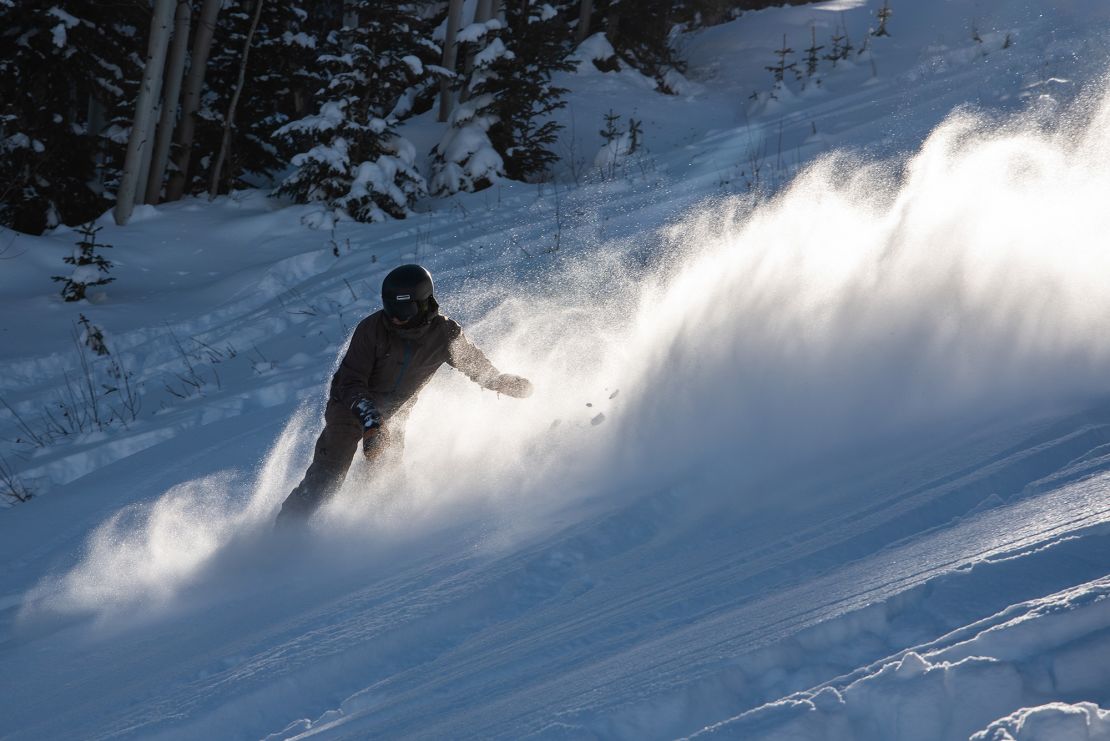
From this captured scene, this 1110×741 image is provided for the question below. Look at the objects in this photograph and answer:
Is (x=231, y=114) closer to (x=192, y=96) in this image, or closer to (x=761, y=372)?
(x=192, y=96)

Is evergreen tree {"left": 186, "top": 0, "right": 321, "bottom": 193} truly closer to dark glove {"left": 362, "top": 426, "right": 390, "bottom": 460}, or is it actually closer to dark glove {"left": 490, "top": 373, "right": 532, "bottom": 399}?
dark glove {"left": 490, "top": 373, "right": 532, "bottom": 399}

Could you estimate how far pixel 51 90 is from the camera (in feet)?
56.0

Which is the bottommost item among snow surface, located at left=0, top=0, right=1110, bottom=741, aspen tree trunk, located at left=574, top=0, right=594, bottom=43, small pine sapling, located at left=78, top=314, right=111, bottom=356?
snow surface, located at left=0, top=0, right=1110, bottom=741

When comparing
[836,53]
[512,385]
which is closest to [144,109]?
[512,385]

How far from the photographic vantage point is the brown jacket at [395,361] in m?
5.71

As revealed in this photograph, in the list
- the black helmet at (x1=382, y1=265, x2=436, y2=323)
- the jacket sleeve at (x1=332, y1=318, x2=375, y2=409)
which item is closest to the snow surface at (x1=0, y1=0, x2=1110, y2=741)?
the jacket sleeve at (x1=332, y1=318, x2=375, y2=409)

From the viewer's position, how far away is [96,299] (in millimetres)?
12914

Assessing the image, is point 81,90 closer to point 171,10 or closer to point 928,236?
point 171,10

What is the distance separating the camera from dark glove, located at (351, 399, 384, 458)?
5.25 m

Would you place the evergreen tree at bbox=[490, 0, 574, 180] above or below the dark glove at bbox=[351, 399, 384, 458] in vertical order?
above

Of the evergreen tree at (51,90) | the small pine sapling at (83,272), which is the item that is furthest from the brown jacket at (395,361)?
the evergreen tree at (51,90)

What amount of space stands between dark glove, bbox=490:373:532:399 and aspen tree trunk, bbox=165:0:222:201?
→ 15742mm

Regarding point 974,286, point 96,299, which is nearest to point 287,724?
point 974,286

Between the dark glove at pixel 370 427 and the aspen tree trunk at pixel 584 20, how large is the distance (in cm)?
2156
